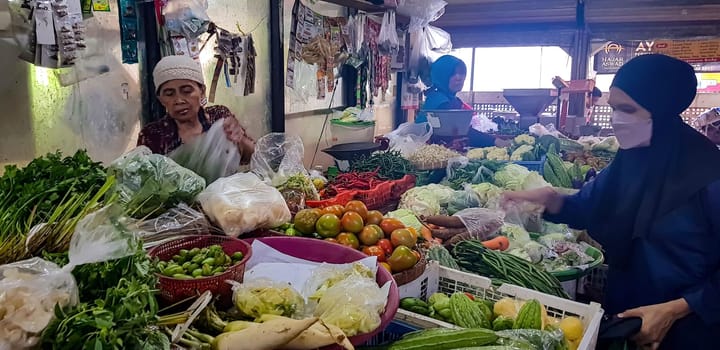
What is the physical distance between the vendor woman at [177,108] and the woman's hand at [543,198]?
1.40 meters

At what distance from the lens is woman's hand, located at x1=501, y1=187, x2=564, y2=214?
7.79 ft

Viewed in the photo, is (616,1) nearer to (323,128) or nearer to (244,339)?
(323,128)

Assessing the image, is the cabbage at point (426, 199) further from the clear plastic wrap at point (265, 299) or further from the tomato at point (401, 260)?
the clear plastic wrap at point (265, 299)

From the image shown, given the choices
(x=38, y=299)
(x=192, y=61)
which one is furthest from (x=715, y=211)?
(x=192, y=61)

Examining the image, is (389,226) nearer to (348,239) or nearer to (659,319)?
(348,239)

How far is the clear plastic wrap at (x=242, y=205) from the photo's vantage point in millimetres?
1757

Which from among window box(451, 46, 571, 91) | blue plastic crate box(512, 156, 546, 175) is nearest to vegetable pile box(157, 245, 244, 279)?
blue plastic crate box(512, 156, 546, 175)

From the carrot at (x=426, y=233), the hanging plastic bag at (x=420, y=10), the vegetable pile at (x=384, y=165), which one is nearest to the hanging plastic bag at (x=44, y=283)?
the carrot at (x=426, y=233)

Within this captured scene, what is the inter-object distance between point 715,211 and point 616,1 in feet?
16.9

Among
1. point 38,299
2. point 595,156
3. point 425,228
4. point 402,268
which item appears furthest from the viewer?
point 595,156

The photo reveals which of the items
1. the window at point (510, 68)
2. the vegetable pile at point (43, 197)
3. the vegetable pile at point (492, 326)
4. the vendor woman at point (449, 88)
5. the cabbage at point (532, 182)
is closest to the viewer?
the vegetable pile at point (43, 197)

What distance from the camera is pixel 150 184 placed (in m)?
1.73

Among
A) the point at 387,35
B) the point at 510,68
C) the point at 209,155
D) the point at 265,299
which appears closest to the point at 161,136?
the point at 209,155

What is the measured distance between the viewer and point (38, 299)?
92 centimetres
